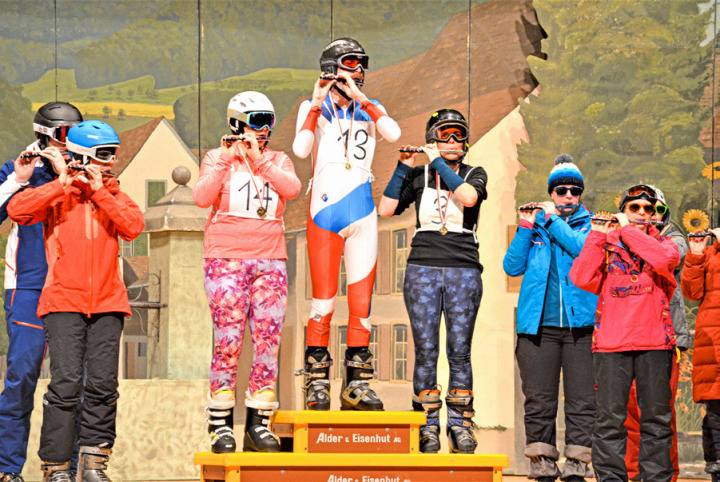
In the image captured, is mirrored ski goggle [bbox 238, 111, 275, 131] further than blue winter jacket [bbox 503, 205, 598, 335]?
No

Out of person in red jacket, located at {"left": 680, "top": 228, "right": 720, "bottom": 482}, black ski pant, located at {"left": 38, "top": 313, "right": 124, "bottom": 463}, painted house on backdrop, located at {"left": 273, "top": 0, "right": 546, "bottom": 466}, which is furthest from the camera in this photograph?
painted house on backdrop, located at {"left": 273, "top": 0, "right": 546, "bottom": 466}

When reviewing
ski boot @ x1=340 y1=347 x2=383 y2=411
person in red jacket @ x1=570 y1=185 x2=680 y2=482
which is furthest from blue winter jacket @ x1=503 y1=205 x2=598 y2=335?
ski boot @ x1=340 y1=347 x2=383 y2=411

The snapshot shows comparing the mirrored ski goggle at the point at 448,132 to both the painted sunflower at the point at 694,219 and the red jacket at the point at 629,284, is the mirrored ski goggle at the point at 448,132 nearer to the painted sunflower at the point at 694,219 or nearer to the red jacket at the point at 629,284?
the red jacket at the point at 629,284

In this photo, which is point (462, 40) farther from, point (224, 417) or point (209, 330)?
point (224, 417)

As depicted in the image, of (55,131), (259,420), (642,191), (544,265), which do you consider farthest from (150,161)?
(642,191)

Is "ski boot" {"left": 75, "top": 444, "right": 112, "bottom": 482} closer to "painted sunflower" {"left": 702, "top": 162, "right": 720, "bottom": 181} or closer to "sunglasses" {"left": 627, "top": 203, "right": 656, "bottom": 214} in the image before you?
"sunglasses" {"left": 627, "top": 203, "right": 656, "bottom": 214}

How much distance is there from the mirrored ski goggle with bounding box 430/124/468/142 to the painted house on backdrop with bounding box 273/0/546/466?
1972 millimetres

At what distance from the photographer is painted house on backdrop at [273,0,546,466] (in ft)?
22.4

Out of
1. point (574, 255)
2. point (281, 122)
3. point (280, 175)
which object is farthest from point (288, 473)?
point (281, 122)

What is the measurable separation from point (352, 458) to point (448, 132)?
1673mm

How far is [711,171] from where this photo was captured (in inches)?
284

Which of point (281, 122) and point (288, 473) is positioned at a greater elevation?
point (281, 122)

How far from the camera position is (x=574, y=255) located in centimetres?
488

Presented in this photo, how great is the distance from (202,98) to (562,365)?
11.1 ft
